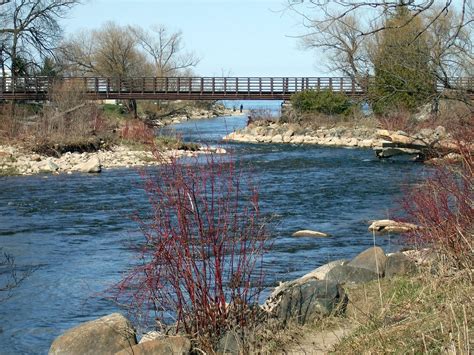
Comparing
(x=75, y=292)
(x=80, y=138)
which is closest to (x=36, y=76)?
(x=80, y=138)

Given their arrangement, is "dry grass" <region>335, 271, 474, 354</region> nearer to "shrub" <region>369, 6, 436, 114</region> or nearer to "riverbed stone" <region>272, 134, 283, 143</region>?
"shrub" <region>369, 6, 436, 114</region>

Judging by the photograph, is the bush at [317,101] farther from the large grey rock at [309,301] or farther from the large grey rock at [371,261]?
the large grey rock at [309,301]

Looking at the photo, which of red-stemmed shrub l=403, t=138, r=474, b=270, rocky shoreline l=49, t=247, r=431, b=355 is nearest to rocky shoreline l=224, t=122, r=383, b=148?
red-stemmed shrub l=403, t=138, r=474, b=270

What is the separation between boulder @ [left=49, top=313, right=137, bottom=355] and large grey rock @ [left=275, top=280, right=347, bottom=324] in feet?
4.78

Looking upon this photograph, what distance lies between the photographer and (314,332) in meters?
6.99

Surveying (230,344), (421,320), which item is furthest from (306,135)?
(421,320)

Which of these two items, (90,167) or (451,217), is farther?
(90,167)

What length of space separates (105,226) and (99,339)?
33.1 ft

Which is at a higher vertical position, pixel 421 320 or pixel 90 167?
pixel 421 320

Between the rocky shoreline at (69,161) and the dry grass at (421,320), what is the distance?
19.6 metres

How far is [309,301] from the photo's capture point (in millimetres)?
7633

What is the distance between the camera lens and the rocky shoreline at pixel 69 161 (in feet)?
93.7

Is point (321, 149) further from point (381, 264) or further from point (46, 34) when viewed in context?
point (381, 264)

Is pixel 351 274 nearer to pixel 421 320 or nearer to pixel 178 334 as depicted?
pixel 178 334
